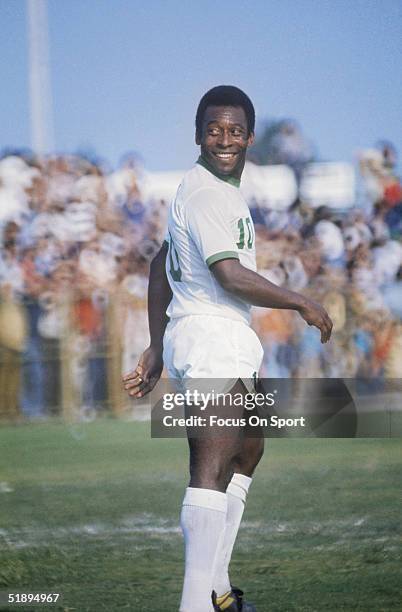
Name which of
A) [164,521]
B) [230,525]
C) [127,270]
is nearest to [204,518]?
[230,525]

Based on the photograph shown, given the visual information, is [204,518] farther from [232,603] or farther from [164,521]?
[164,521]

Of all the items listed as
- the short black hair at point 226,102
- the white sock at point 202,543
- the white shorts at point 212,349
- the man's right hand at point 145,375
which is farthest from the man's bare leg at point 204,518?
the short black hair at point 226,102

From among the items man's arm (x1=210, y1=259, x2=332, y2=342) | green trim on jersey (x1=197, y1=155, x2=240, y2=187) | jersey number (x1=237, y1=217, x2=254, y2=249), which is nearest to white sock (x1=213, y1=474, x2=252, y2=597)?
man's arm (x1=210, y1=259, x2=332, y2=342)

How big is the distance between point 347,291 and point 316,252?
182 millimetres

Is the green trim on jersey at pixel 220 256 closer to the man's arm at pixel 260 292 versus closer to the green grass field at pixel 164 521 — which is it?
the man's arm at pixel 260 292

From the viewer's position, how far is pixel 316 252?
12.1 feet

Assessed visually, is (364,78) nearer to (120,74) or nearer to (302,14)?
(302,14)

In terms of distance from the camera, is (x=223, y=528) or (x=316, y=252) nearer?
(x=223, y=528)

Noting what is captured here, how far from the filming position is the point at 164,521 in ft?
11.0

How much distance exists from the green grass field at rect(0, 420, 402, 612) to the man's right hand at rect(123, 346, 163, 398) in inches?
17.6

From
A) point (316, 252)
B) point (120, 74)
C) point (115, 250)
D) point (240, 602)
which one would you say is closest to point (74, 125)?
point (120, 74)

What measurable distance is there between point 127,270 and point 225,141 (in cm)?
126

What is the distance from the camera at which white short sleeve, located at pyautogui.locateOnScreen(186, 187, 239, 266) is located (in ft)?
8.30

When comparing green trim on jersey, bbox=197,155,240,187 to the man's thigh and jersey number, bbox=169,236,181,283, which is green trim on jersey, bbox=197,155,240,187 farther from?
the man's thigh
